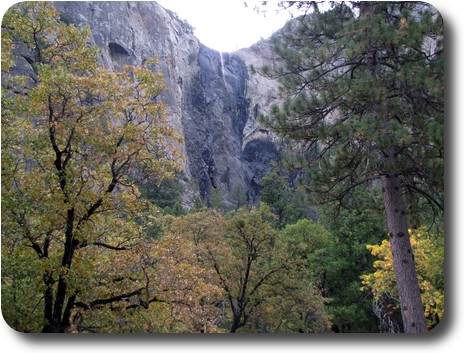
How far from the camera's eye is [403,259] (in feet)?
15.3

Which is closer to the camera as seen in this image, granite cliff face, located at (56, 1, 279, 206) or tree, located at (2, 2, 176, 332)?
tree, located at (2, 2, 176, 332)

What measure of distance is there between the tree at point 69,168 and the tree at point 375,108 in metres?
1.75

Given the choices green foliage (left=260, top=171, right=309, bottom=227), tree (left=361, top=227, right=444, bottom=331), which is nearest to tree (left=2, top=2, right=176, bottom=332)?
tree (left=361, top=227, right=444, bottom=331)

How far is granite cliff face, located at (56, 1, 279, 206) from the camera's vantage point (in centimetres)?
1530

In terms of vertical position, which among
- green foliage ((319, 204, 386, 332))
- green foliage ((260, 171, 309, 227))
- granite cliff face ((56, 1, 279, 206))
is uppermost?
granite cliff face ((56, 1, 279, 206))

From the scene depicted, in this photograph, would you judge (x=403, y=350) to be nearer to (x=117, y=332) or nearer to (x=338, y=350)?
(x=338, y=350)

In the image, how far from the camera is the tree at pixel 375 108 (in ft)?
14.6

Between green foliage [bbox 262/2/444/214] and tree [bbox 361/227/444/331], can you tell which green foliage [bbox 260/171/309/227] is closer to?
tree [bbox 361/227/444/331]

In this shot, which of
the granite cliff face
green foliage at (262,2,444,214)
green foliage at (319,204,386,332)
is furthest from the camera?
the granite cliff face

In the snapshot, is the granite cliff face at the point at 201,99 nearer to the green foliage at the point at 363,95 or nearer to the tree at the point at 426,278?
the tree at the point at 426,278

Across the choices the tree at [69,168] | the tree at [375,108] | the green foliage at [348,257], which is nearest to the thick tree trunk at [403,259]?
the tree at [375,108]

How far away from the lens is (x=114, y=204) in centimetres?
504

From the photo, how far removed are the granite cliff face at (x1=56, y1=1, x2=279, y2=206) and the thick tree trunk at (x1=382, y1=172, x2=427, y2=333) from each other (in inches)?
410

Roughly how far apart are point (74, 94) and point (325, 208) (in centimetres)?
330
